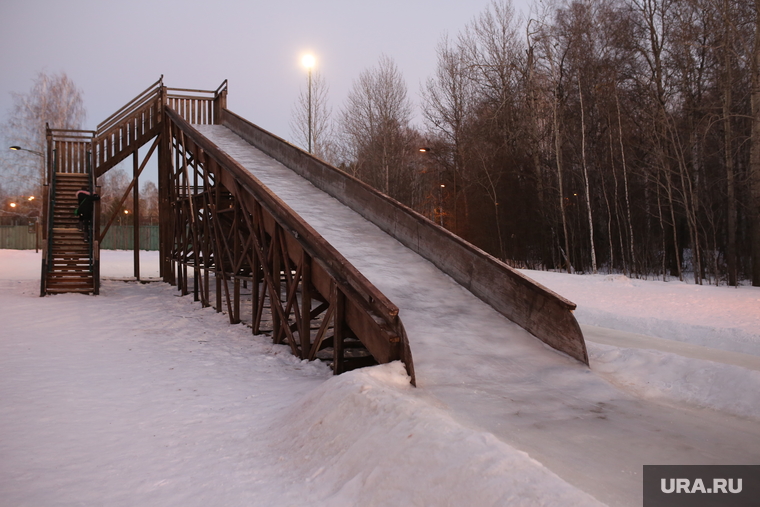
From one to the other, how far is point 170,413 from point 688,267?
22198 mm

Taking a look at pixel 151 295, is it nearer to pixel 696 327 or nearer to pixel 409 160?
pixel 696 327

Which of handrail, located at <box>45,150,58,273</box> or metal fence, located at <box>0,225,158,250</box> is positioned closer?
handrail, located at <box>45,150,58,273</box>

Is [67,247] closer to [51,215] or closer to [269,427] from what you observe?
[51,215]

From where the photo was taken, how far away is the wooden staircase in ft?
44.9

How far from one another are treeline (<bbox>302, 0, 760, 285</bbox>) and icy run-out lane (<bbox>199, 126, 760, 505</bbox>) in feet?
38.0

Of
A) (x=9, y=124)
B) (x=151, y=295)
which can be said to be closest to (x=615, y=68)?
(x=151, y=295)

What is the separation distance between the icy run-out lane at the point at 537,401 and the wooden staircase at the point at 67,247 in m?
9.64

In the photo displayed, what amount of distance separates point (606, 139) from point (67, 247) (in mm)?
20821

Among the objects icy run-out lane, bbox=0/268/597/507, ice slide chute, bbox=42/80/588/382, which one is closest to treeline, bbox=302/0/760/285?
ice slide chute, bbox=42/80/588/382

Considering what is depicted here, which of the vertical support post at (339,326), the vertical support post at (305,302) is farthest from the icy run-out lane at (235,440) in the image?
the vertical support post at (339,326)

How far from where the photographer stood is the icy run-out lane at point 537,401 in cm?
332

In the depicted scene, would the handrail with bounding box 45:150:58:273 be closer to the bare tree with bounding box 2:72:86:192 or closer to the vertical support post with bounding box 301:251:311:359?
the vertical support post with bounding box 301:251:311:359

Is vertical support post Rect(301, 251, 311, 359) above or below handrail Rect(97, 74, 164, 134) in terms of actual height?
below

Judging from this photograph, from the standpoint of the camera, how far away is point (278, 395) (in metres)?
5.59
